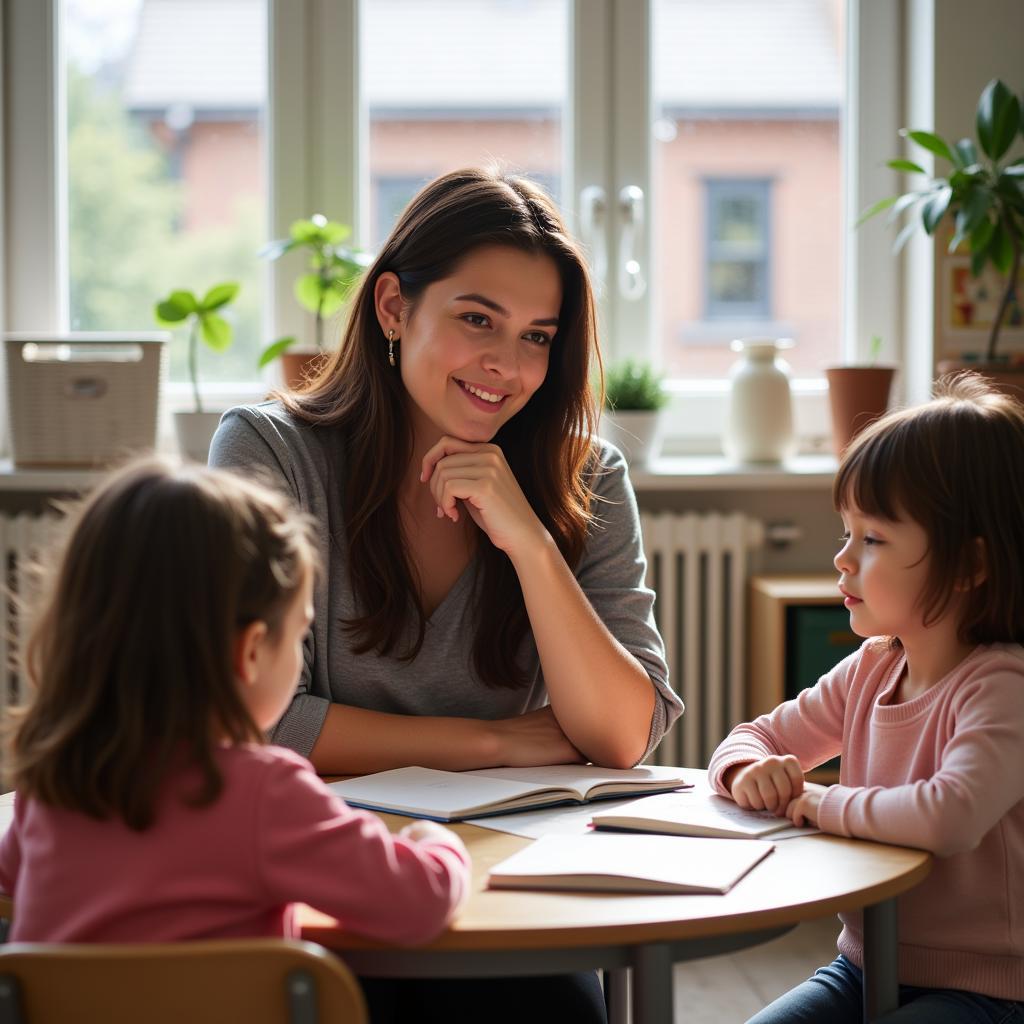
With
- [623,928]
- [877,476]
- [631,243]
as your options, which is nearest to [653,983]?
[623,928]

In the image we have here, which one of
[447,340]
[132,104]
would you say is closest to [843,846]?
[447,340]

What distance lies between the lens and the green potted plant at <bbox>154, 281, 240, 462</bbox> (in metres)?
2.98

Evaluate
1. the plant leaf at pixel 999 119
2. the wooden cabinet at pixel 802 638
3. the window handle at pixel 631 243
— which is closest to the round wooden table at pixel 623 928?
the wooden cabinet at pixel 802 638

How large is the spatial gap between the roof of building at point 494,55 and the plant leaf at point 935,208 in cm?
63

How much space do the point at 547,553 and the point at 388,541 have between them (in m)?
0.21

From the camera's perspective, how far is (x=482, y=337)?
1651mm

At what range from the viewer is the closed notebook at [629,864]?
1072 mm

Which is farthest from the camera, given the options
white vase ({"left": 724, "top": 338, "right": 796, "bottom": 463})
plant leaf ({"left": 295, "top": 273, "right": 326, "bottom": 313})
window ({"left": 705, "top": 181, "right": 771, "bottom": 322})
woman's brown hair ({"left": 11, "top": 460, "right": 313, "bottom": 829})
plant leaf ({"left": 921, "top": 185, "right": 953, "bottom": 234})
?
window ({"left": 705, "top": 181, "right": 771, "bottom": 322})

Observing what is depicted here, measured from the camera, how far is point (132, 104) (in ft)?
10.7

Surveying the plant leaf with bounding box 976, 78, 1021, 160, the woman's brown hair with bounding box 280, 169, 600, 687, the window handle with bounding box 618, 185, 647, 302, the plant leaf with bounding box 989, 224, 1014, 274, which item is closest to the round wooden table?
the woman's brown hair with bounding box 280, 169, 600, 687

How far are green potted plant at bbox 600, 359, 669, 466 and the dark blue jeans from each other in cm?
177

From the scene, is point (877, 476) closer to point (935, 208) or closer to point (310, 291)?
point (935, 208)

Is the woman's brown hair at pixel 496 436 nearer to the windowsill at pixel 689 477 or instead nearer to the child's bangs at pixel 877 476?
the child's bangs at pixel 877 476

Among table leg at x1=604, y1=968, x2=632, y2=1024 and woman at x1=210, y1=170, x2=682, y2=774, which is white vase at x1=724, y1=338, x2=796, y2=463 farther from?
table leg at x1=604, y1=968, x2=632, y2=1024
